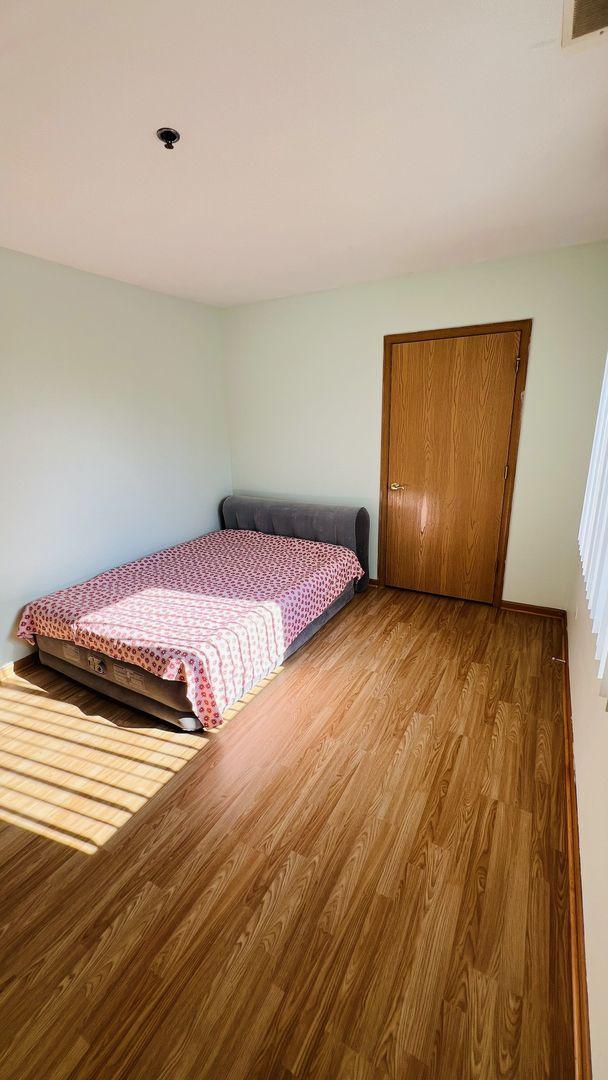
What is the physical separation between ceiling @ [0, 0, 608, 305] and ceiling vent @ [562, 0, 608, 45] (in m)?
0.03

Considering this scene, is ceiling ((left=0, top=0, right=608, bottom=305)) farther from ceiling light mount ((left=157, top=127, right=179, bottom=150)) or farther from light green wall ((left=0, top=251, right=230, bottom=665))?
light green wall ((left=0, top=251, right=230, bottom=665))

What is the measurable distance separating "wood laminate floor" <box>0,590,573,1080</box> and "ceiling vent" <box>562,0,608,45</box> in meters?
2.40

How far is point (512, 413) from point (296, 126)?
2161 millimetres

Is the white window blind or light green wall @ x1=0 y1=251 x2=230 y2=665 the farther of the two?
light green wall @ x1=0 y1=251 x2=230 y2=665

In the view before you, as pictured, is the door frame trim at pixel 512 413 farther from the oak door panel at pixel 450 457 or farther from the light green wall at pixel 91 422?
the light green wall at pixel 91 422

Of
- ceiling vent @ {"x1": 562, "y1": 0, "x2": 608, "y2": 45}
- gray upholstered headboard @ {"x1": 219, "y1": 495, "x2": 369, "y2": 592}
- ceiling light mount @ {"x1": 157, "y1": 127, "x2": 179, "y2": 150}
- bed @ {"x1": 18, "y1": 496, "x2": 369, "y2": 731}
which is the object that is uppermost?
ceiling light mount @ {"x1": 157, "y1": 127, "x2": 179, "y2": 150}

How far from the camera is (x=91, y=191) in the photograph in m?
1.85

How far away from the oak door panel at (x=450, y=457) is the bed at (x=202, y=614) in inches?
17.9

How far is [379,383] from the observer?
11.2 feet

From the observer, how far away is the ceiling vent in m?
1.03

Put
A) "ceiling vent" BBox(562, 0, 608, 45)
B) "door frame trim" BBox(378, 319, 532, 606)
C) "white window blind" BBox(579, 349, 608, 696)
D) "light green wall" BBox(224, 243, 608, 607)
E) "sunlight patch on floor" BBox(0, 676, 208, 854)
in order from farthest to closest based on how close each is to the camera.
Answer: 1. "door frame trim" BBox(378, 319, 532, 606)
2. "light green wall" BBox(224, 243, 608, 607)
3. "sunlight patch on floor" BBox(0, 676, 208, 854)
4. "white window blind" BBox(579, 349, 608, 696)
5. "ceiling vent" BBox(562, 0, 608, 45)

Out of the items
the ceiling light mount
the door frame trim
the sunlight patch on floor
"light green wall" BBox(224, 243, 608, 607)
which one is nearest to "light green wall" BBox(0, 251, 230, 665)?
"light green wall" BBox(224, 243, 608, 607)

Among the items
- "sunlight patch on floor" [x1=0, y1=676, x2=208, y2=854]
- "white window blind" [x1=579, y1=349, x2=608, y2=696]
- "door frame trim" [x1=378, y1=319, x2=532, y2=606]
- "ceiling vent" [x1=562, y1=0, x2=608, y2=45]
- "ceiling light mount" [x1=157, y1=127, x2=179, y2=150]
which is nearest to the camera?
"ceiling vent" [x1=562, y1=0, x2=608, y2=45]

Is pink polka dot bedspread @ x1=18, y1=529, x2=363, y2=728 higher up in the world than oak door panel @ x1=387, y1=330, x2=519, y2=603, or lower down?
lower down
